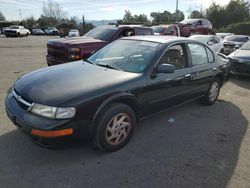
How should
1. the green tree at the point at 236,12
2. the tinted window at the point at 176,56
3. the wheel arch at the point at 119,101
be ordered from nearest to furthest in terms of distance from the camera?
1. the wheel arch at the point at 119,101
2. the tinted window at the point at 176,56
3. the green tree at the point at 236,12

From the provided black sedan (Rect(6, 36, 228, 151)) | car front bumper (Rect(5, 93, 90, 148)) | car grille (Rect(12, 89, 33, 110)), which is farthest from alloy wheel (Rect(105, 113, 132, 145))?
car grille (Rect(12, 89, 33, 110))

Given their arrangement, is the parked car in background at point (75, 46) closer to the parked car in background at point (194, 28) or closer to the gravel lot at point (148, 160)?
the gravel lot at point (148, 160)

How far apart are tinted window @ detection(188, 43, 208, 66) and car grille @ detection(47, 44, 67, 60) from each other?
3.74 m

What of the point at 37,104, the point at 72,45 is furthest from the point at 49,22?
the point at 37,104

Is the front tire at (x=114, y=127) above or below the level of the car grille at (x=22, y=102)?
below

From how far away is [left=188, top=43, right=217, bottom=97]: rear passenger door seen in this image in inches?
198

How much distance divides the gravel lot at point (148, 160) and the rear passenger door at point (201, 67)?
0.81 m

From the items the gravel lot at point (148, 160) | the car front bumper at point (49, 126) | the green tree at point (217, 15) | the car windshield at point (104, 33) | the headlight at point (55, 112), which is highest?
the green tree at point (217, 15)

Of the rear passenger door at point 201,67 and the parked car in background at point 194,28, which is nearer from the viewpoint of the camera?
the rear passenger door at point 201,67

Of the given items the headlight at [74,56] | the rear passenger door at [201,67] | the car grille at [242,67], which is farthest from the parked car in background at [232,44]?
the headlight at [74,56]

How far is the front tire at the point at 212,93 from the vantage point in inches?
227

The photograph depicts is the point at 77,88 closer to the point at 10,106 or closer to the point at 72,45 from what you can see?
the point at 10,106

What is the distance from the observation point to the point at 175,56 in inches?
185

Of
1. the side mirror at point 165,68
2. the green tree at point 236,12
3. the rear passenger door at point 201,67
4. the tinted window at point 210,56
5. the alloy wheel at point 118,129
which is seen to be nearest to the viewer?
the alloy wheel at point 118,129
